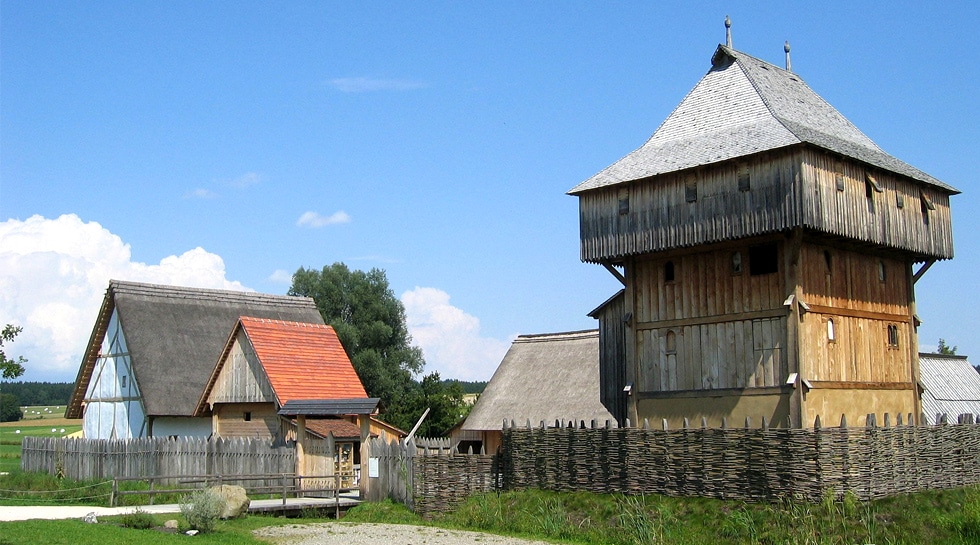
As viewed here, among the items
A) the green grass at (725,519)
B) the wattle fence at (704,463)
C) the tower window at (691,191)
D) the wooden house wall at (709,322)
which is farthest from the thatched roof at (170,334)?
the tower window at (691,191)

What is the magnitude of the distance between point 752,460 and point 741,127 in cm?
1026

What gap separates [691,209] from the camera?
87.1 ft

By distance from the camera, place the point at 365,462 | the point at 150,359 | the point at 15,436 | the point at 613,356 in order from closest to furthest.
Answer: the point at 365,462, the point at 613,356, the point at 150,359, the point at 15,436

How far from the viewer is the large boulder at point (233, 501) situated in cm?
2432

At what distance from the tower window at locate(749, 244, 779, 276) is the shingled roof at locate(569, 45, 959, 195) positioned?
2543mm

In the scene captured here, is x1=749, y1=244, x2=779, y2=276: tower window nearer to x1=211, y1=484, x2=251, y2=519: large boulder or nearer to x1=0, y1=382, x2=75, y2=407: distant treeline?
x1=211, y1=484, x2=251, y2=519: large boulder

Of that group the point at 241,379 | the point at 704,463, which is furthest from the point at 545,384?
the point at 704,463

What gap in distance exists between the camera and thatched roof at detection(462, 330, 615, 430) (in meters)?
39.6

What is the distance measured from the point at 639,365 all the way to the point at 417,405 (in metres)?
28.3

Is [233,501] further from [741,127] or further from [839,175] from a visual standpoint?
[839,175]

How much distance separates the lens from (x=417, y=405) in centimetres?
5453

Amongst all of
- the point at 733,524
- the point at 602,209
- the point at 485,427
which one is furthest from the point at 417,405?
the point at 733,524

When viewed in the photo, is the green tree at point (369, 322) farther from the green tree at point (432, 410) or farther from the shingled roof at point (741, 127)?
the shingled roof at point (741, 127)

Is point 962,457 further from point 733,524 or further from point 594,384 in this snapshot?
point 594,384
